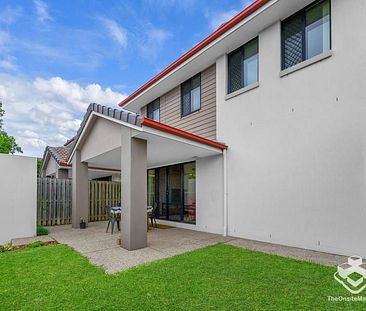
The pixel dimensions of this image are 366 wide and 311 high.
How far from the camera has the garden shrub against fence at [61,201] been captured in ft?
38.9

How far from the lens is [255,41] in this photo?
8.13 m

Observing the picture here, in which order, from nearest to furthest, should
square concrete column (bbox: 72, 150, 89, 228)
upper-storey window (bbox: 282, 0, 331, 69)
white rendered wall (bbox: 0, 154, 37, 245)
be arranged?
upper-storey window (bbox: 282, 0, 331, 69) < white rendered wall (bbox: 0, 154, 37, 245) < square concrete column (bbox: 72, 150, 89, 228)

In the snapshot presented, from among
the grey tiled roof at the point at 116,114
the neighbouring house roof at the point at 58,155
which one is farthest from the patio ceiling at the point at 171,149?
the neighbouring house roof at the point at 58,155

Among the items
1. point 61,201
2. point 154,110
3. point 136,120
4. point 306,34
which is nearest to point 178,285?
point 136,120

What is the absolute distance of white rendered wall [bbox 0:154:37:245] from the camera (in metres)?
8.41

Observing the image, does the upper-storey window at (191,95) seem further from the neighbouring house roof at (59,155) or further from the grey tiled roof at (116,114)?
the neighbouring house roof at (59,155)

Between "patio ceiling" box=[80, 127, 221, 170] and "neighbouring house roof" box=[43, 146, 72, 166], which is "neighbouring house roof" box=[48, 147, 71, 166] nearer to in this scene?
"neighbouring house roof" box=[43, 146, 72, 166]

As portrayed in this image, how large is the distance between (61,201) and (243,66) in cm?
1029

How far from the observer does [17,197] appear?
28.4ft

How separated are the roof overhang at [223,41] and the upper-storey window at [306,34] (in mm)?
250

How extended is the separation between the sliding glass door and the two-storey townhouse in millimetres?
111

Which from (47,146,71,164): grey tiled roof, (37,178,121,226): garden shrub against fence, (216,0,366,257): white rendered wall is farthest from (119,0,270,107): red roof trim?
(47,146,71,164): grey tiled roof

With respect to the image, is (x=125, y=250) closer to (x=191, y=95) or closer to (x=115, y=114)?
(x=115, y=114)

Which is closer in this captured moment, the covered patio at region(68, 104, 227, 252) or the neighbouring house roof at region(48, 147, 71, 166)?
the covered patio at region(68, 104, 227, 252)
